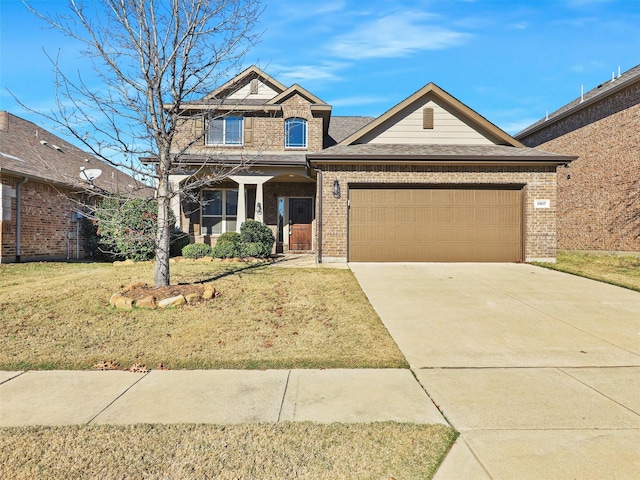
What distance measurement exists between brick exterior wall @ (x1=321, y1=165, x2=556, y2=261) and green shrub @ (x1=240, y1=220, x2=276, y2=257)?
2.19 metres

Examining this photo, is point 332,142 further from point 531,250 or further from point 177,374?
point 177,374

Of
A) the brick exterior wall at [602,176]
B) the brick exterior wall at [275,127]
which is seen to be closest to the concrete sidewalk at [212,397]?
the brick exterior wall at [275,127]

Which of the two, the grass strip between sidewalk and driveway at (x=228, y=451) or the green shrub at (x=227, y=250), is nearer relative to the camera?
the grass strip between sidewalk and driveway at (x=228, y=451)

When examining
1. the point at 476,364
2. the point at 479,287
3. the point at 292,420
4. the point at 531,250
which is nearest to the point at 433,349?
the point at 476,364

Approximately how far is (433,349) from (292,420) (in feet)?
8.61

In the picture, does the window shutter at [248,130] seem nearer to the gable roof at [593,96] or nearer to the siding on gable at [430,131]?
the siding on gable at [430,131]

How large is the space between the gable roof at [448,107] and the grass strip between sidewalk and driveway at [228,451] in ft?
38.0

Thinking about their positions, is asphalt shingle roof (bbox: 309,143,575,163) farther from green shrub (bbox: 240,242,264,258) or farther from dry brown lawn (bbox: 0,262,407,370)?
dry brown lawn (bbox: 0,262,407,370)

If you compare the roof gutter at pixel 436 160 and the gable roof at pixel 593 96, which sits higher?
the gable roof at pixel 593 96

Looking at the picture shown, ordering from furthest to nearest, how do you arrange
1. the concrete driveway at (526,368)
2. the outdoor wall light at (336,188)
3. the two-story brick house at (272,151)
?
the two-story brick house at (272,151)
the outdoor wall light at (336,188)
the concrete driveway at (526,368)

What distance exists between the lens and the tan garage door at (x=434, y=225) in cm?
1249

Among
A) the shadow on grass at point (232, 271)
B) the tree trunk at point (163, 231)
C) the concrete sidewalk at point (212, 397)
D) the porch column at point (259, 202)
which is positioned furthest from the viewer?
the porch column at point (259, 202)

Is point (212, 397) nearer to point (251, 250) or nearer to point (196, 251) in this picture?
point (251, 250)

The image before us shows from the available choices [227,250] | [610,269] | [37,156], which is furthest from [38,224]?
[610,269]
